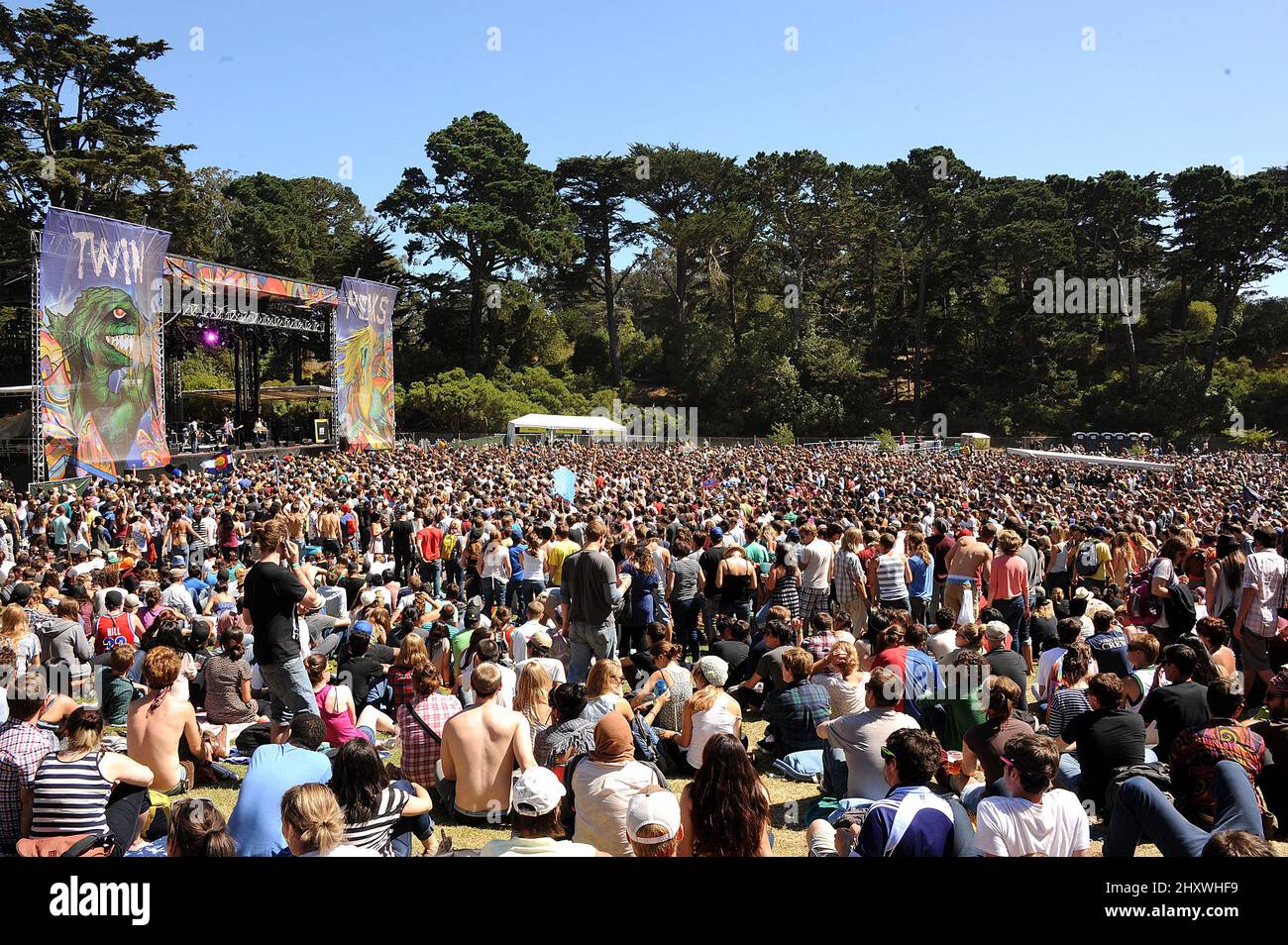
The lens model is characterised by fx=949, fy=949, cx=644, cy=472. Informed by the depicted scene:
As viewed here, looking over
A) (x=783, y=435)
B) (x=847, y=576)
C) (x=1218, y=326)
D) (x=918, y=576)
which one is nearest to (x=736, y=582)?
(x=847, y=576)

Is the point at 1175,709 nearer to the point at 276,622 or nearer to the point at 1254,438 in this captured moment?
the point at 276,622

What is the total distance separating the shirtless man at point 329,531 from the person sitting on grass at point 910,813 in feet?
37.0

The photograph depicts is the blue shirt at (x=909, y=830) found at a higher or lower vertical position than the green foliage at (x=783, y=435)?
lower

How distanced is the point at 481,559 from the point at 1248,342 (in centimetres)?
5293

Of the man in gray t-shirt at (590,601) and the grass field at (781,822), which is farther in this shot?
the man in gray t-shirt at (590,601)

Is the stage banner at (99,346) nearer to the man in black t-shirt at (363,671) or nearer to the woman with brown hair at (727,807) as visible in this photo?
the man in black t-shirt at (363,671)

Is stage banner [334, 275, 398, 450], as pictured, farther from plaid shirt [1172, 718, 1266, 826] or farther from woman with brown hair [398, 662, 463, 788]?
plaid shirt [1172, 718, 1266, 826]

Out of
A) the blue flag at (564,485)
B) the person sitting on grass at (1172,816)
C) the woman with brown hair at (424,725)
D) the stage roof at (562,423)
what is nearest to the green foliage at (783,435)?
the stage roof at (562,423)

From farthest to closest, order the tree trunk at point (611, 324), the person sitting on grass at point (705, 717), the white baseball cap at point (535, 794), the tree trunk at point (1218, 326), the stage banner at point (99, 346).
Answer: the tree trunk at point (611, 324)
the tree trunk at point (1218, 326)
the stage banner at point (99, 346)
the person sitting on grass at point (705, 717)
the white baseball cap at point (535, 794)

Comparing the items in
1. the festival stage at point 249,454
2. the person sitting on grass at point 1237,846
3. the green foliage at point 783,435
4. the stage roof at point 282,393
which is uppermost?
the stage roof at point 282,393

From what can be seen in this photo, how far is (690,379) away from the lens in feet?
170

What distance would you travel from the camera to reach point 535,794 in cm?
332

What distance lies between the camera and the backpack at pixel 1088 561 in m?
9.95

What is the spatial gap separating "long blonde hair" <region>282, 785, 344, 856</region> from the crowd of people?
0.01 meters
